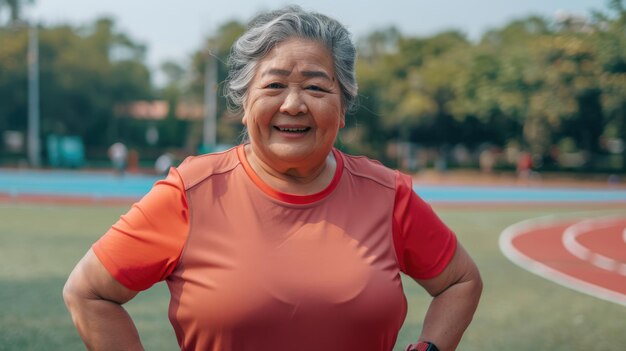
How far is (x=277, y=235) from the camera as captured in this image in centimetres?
200

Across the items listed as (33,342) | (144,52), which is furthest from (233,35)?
(33,342)

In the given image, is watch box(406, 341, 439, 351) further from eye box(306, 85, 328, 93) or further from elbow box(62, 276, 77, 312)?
A: elbow box(62, 276, 77, 312)

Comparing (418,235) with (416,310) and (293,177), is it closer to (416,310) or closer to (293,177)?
(293,177)

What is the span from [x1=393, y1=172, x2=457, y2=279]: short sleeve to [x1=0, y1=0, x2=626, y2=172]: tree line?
117 feet

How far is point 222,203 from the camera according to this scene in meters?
2.00

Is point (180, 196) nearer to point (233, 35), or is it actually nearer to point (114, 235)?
point (114, 235)

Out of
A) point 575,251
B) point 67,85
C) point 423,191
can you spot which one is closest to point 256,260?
point 575,251

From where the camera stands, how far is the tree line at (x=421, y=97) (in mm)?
42094

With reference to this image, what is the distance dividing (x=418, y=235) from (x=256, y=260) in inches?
17.7

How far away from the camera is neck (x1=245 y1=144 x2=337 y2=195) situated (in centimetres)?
207

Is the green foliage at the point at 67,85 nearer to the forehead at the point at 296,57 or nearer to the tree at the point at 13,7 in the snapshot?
the tree at the point at 13,7

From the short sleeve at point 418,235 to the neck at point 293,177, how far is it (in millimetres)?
203

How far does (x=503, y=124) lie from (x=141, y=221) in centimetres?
5222

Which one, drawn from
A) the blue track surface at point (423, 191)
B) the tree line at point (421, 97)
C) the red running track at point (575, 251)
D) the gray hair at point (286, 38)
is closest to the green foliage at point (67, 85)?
the tree line at point (421, 97)
